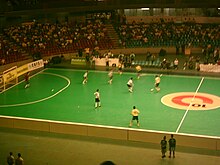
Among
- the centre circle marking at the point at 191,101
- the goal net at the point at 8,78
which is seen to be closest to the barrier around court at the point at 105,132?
the centre circle marking at the point at 191,101

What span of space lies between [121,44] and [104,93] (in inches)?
595

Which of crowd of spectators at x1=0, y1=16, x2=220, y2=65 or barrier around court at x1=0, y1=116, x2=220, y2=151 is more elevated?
crowd of spectators at x1=0, y1=16, x2=220, y2=65

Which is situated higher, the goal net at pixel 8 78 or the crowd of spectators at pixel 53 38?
the crowd of spectators at pixel 53 38

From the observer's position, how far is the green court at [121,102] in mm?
25609

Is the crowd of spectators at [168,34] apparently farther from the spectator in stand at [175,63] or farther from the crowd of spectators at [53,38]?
the spectator in stand at [175,63]

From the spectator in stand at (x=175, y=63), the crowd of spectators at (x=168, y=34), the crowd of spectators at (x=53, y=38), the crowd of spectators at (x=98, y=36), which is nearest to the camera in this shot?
the spectator in stand at (x=175, y=63)

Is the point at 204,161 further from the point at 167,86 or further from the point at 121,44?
the point at 121,44

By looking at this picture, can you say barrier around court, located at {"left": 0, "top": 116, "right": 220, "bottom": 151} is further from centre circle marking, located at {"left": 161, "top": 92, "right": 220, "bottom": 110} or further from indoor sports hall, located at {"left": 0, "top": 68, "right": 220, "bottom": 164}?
centre circle marking, located at {"left": 161, "top": 92, "right": 220, "bottom": 110}

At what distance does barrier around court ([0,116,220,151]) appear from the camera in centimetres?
2205

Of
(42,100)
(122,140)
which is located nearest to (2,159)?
(122,140)

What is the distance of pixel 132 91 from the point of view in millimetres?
31688

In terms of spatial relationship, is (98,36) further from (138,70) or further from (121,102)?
(121,102)

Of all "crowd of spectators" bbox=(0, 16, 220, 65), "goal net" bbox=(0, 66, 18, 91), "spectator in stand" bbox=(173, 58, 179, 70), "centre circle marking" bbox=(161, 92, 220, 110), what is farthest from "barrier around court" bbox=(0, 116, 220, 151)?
"crowd of spectators" bbox=(0, 16, 220, 65)

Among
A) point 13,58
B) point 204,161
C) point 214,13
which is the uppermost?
point 214,13
